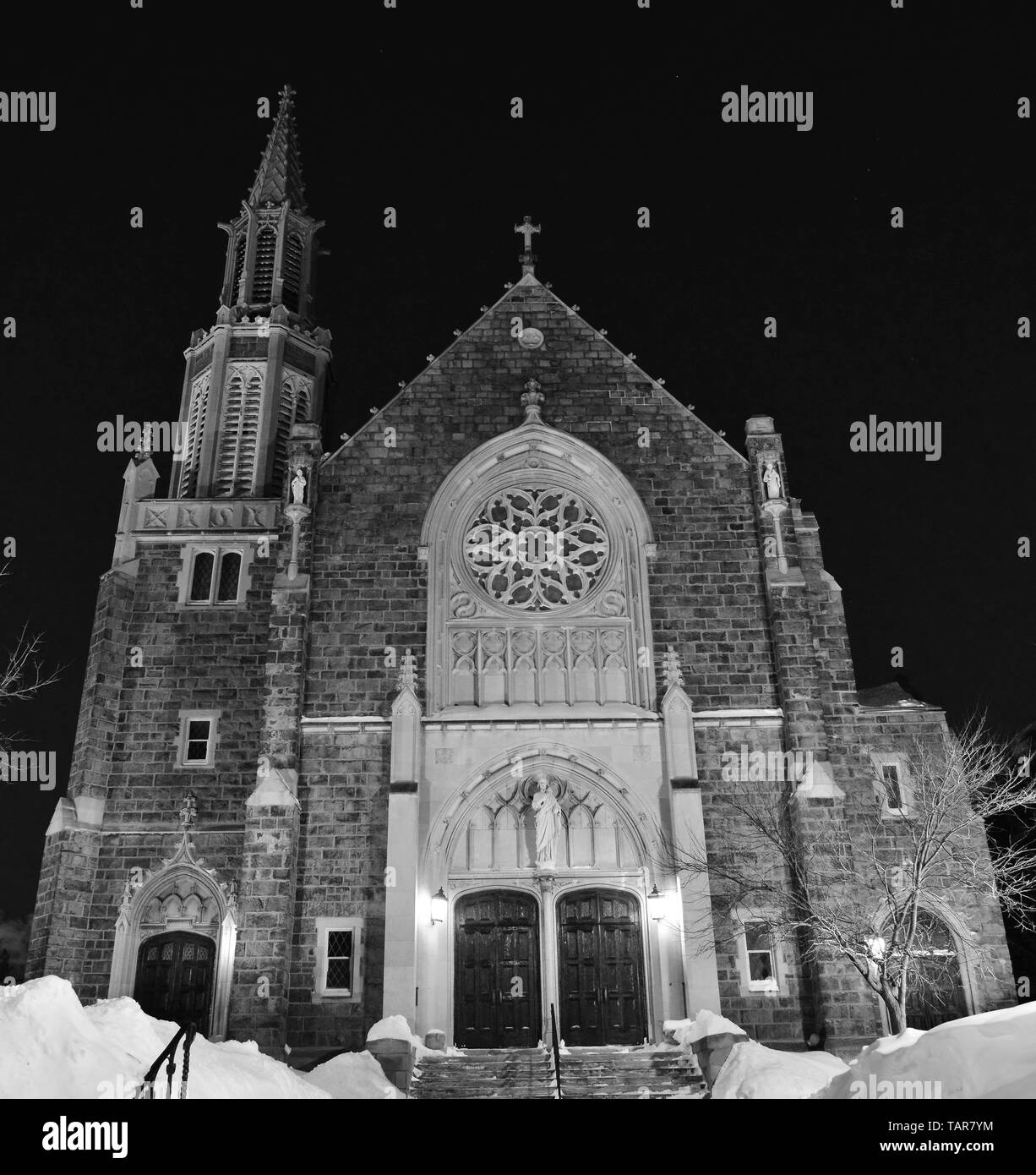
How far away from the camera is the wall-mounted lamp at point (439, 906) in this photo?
883 inches

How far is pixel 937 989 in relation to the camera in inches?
858

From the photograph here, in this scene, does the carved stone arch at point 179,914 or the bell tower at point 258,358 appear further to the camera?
the bell tower at point 258,358

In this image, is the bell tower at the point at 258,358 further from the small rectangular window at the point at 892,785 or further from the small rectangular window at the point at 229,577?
the small rectangular window at the point at 892,785

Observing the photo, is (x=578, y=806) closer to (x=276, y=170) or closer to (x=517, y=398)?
(x=517, y=398)

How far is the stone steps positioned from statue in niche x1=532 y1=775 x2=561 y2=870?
352 cm

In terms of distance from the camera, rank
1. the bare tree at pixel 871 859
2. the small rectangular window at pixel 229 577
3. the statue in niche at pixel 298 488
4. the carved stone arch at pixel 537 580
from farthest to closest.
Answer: the small rectangular window at pixel 229 577
the statue in niche at pixel 298 488
the carved stone arch at pixel 537 580
the bare tree at pixel 871 859

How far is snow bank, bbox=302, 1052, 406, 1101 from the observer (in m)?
18.3

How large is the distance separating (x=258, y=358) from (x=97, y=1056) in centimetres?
2260

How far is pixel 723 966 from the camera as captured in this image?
866 inches

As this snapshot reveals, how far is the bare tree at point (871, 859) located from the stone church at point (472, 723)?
0.33 meters

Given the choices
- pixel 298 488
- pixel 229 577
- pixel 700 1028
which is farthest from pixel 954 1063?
pixel 229 577

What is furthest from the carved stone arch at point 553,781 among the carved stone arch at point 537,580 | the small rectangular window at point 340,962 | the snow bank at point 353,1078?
the snow bank at point 353,1078

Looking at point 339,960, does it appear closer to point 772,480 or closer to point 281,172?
point 772,480

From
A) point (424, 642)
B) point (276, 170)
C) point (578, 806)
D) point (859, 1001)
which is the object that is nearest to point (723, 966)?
point (859, 1001)
